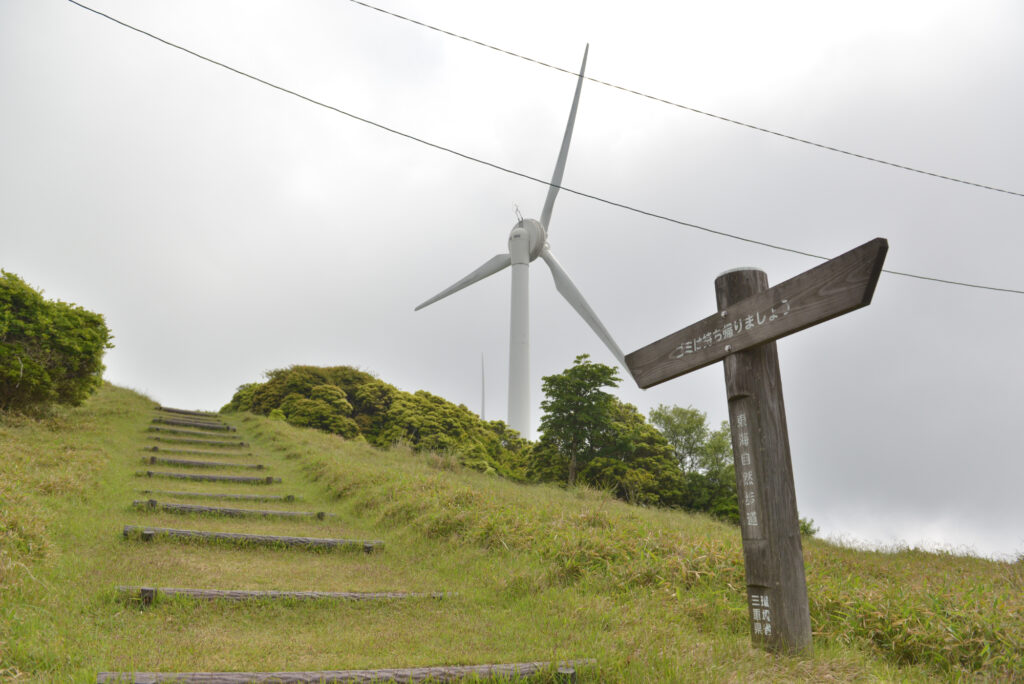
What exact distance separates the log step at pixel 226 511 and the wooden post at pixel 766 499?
6.46 m

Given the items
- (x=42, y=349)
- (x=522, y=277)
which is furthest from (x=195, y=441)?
(x=522, y=277)

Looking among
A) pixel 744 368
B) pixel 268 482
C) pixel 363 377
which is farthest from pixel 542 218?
pixel 744 368

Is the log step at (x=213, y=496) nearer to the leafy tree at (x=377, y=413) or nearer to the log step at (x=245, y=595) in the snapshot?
the log step at (x=245, y=595)

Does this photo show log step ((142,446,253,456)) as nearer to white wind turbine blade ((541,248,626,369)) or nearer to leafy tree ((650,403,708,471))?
white wind turbine blade ((541,248,626,369))

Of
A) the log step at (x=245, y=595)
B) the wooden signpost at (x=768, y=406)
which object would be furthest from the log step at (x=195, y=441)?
the wooden signpost at (x=768, y=406)

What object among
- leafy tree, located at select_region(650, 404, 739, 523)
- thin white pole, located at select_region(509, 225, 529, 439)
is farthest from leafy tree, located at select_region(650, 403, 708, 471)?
thin white pole, located at select_region(509, 225, 529, 439)

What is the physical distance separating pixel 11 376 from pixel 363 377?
14.8 m

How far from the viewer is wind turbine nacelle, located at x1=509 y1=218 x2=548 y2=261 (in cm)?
2719

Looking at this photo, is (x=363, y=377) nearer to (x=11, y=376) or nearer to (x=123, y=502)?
(x=11, y=376)

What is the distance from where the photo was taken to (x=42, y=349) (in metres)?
12.2

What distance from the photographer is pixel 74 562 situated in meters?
5.68

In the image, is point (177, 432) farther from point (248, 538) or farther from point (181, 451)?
point (248, 538)

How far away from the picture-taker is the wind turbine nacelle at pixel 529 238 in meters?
27.2

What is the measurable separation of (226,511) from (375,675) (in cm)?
610
